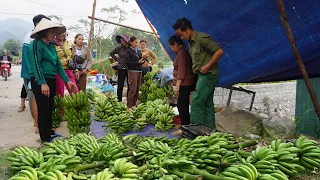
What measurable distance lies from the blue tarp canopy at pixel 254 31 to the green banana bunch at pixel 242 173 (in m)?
2.21

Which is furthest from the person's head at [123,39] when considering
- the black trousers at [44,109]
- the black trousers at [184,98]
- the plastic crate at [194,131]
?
the plastic crate at [194,131]

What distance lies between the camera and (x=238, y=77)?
4.43 m

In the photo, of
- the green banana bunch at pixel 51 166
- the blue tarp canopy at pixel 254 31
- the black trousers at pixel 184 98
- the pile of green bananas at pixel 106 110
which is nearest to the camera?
the green banana bunch at pixel 51 166

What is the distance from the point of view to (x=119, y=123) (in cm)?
447

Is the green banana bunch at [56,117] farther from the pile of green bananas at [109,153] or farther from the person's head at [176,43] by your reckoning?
the pile of green bananas at [109,153]

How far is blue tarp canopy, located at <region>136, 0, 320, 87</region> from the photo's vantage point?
3.40 metres

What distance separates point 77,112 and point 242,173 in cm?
261

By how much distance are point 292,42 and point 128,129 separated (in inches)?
105

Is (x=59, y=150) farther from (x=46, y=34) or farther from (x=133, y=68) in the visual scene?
(x=133, y=68)

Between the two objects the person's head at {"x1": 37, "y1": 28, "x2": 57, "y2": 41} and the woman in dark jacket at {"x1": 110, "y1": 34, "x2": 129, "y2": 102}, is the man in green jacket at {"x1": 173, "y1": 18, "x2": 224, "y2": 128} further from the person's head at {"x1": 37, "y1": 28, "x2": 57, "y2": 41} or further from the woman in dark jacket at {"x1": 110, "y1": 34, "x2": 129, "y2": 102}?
the woman in dark jacket at {"x1": 110, "y1": 34, "x2": 129, "y2": 102}

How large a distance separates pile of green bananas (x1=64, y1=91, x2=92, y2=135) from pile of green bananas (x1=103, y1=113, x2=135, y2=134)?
1.98ft

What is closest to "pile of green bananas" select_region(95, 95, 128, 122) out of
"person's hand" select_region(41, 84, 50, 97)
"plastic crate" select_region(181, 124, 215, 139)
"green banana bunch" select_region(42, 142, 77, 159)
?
"person's hand" select_region(41, 84, 50, 97)

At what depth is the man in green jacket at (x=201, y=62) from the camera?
12.4 feet

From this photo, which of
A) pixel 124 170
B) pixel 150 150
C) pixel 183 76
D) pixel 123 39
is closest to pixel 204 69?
pixel 183 76
